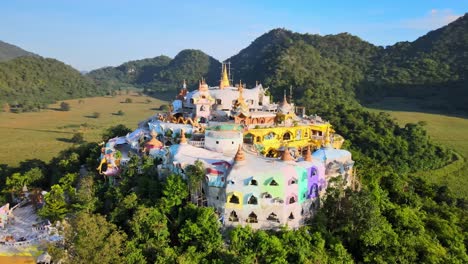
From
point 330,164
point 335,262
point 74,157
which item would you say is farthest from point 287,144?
point 74,157

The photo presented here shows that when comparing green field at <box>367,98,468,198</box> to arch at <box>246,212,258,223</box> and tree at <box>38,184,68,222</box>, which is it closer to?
arch at <box>246,212,258,223</box>

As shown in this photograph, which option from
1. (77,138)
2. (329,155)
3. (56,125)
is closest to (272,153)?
(329,155)

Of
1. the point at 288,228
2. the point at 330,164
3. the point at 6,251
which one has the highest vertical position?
the point at 330,164

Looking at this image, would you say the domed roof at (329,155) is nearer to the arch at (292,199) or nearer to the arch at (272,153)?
the arch at (292,199)

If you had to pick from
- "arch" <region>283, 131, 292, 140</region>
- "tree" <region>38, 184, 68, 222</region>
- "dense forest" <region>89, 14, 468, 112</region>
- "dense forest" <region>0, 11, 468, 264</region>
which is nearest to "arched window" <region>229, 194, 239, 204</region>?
"dense forest" <region>0, 11, 468, 264</region>

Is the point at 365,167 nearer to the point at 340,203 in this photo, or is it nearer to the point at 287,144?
the point at 287,144

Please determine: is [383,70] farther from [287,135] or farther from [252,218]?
[252,218]
